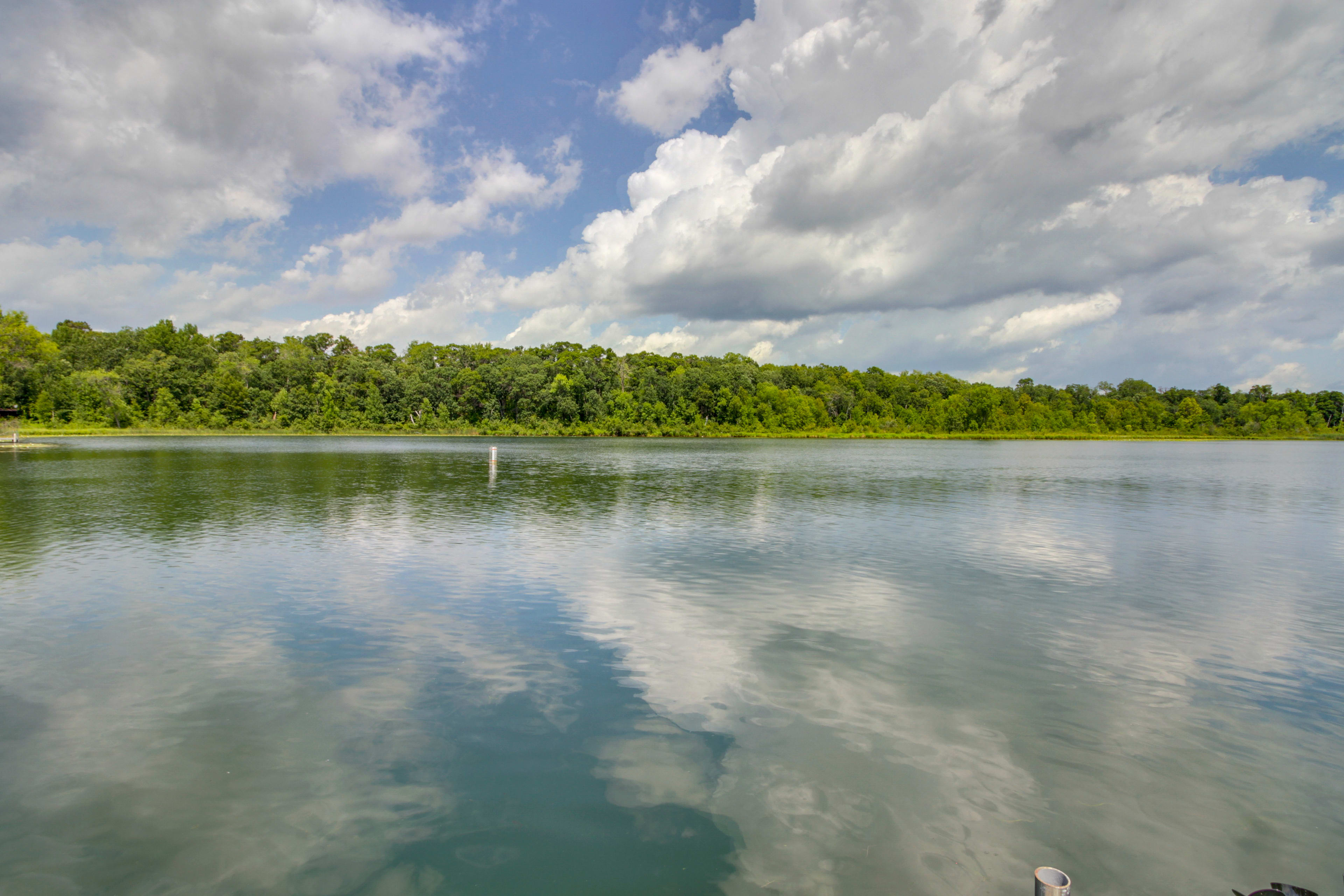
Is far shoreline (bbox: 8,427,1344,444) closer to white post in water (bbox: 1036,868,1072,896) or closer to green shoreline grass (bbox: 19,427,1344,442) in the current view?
green shoreline grass (bbox: 19,427,1344,442)

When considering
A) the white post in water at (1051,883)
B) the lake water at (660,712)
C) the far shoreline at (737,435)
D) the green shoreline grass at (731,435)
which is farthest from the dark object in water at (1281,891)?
the green shoreline grass at (731,435)

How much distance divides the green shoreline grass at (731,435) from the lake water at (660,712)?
4136 inches

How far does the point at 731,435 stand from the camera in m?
137

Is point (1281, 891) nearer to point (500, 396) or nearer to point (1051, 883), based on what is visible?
point (1051, 883)

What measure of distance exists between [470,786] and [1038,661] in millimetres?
8172

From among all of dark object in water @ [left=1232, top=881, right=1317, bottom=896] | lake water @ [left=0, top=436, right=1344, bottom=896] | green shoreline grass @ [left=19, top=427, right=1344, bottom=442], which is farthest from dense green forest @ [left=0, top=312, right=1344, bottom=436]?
dark object in water @ [left=1232, top=881, right=1317, bottom=896]

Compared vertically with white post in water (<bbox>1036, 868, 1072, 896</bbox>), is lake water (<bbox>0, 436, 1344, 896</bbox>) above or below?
below

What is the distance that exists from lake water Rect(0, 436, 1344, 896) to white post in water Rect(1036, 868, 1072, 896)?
4.92 feet

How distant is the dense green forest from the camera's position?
113 m

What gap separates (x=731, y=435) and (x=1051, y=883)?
134 metres

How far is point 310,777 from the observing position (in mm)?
6371

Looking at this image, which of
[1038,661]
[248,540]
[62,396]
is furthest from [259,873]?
[62,396]

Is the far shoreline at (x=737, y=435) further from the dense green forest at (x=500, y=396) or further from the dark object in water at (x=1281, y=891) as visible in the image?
the dark object in water at (x=1281, y=891)

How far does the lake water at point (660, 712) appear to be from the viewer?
5289mm
